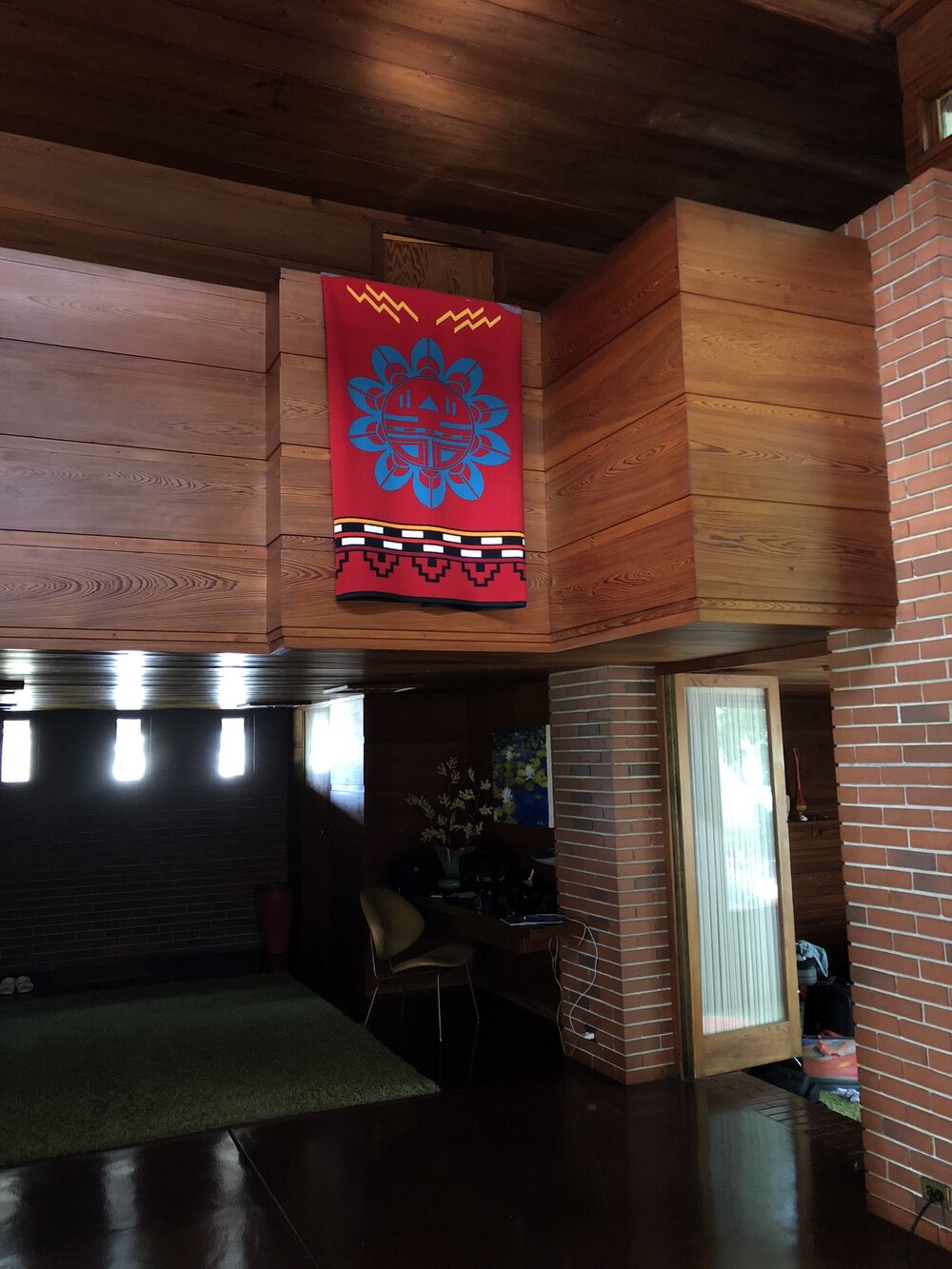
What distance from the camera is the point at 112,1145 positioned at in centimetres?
422

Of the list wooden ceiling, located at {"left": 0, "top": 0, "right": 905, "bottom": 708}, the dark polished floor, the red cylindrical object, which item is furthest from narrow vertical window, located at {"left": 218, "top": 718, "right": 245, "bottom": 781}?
the dark polished floor

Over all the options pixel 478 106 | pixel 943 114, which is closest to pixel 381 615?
pixel 478 106

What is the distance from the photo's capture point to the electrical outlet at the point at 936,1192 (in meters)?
3.07

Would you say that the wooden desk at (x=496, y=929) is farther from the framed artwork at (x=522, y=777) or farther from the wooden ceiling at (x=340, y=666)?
the wooden ceiling at (x=340, y=666)

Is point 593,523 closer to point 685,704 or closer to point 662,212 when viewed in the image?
point 662,212

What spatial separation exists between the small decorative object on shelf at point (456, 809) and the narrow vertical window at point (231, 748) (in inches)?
97.9

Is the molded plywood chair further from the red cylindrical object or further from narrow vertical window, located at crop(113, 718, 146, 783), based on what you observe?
narrow vertical window, located at crop(113, 718, 146, 783)

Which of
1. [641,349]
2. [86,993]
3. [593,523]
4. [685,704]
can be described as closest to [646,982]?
[685,704]

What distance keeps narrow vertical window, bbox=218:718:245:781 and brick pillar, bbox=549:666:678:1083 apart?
4531 millimetres

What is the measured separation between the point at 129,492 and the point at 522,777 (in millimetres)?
3673

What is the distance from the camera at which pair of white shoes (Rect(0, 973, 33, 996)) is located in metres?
7.42

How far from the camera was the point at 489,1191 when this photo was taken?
3.64 meters

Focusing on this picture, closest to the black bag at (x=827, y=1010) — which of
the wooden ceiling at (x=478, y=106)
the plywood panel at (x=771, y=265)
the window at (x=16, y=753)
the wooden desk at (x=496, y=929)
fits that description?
the wooden desk at (x=496, y=929)

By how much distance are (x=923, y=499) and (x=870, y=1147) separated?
7.35 feet
